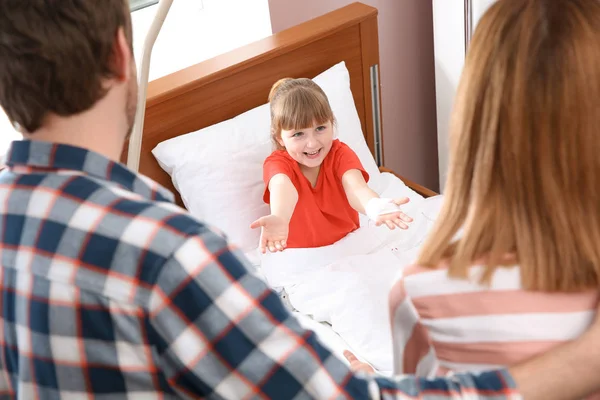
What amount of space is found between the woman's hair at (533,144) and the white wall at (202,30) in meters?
1.52

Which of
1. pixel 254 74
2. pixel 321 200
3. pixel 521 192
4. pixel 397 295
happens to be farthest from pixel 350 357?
pixel 254 74

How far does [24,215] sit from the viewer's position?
74 centimetres

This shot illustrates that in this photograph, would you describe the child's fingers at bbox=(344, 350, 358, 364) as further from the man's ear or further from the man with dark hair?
the man's ear

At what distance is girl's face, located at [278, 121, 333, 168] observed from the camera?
1887 mm

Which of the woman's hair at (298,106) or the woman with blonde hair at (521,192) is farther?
the woman's hair at (298,106)

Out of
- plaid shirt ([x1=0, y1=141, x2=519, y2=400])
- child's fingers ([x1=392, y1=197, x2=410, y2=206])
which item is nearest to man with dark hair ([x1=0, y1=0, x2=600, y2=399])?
plaid shirt ([x1=0, y1=141, x2=519, y2=400])

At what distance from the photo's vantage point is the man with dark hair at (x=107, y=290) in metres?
0.70

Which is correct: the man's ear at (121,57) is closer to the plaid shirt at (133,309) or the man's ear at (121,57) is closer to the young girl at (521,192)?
the plaid shirt at (133,309)

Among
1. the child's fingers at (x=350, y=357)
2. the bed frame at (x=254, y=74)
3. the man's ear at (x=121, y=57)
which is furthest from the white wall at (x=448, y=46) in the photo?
the man's ear at (x=121, y=57)

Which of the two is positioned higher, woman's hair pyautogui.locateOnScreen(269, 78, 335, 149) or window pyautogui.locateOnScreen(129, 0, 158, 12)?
window pyautogui.locateOnScreen(129, 0, 158, 12)

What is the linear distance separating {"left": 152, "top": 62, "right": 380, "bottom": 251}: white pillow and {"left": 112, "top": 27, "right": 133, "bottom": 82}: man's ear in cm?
110

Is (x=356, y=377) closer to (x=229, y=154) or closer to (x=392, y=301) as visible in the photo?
(x=392, y=301)

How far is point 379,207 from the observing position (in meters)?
1.76

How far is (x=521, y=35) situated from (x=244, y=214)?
4.24ft
